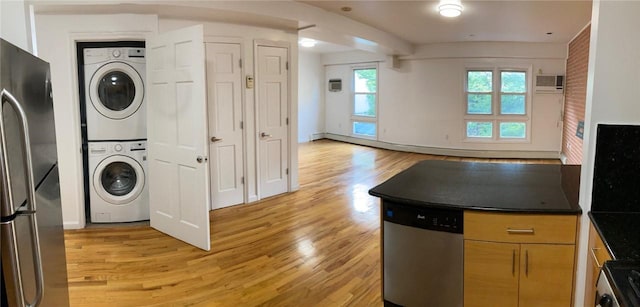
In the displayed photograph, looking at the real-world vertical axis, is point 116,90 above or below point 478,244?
above

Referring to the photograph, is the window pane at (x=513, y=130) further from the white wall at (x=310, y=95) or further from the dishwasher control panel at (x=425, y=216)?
the dishwasher control panel at (x=425, y=216)

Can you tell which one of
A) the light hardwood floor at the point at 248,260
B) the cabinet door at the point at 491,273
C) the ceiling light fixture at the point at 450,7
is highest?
the ceiling light fixture at the point at 450,7

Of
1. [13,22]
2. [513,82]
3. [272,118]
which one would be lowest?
[272,118]

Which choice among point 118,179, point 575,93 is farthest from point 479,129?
point 118,179

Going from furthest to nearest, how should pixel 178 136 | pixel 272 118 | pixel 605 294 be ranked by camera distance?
pixel 272 118
pixel 178 136
pixel 605 294

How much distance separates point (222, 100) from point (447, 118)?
560 centimetres

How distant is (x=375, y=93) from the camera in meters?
9.80

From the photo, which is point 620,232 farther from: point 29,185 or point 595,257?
point 29,185

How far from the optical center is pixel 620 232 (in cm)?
156

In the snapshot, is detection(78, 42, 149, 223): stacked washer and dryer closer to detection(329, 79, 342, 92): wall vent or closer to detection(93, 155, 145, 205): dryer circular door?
detection(93, 155, 145, 205): dryer circular door

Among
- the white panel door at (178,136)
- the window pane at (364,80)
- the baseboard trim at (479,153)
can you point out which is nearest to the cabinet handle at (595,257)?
the white panel door at (178,136)

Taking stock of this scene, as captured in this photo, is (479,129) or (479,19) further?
(479,129)

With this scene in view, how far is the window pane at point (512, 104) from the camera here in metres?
8.31

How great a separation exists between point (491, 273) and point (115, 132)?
12.0ft
